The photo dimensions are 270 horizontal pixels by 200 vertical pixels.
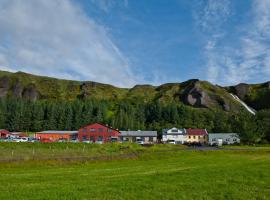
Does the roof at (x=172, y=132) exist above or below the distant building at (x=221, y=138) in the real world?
above

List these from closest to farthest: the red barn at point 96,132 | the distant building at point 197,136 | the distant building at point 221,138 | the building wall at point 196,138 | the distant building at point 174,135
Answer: the red barn at point 96,132 < the distant building at point 221,138 < the distant building at point 174,135 < the building wall at point 196,138 < the distant building at point 197,136

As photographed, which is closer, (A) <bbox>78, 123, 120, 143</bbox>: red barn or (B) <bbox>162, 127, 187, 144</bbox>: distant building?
(A) <bbox>78, 123, 120, 143</bbox>: red barn

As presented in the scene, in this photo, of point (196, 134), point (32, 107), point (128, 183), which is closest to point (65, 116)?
point (32, 107)

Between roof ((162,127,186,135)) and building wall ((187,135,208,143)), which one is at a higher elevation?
roof ((162,127,186,135))

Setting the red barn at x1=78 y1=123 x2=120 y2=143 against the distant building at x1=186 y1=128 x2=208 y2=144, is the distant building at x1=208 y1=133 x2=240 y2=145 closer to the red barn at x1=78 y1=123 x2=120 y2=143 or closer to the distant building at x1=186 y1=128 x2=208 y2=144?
the distant building at x1=186 y1=128 x2=208 y2=144

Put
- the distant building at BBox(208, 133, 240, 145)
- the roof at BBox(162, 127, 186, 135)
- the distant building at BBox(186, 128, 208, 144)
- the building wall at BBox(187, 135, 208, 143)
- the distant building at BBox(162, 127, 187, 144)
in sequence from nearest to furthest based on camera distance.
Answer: the distant building at BBox(208, 133, 240, 145), the distant building at BBox(162, 127, 187, 144), the roof at BBox(162, 127, 186, 135), the building wall at BBox(187, 135, 208, 143), the distant building at BBox(186, 128, 208, 144)

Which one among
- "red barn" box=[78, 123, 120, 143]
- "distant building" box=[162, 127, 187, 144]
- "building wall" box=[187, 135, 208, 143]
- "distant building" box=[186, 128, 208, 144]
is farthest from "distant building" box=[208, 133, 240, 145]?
"red barn" box=[78, 123, 120, 143]

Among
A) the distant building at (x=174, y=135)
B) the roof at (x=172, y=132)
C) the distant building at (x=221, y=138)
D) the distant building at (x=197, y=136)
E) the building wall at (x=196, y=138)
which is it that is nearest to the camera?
the distant building at (x=221, y=138)

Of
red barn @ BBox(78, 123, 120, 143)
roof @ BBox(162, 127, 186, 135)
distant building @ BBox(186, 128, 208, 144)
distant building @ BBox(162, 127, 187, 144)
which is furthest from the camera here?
distant building @ BBox(186, 128, 208, 144)

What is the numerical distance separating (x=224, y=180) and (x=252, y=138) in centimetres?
10808

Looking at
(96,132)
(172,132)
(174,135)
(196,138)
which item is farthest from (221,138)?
(96,132)

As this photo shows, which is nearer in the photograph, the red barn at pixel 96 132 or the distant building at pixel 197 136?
the red barn at pixel 96 132

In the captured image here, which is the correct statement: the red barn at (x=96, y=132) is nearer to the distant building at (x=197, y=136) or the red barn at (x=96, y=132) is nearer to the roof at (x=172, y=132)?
the roof at (x=172, y=132)

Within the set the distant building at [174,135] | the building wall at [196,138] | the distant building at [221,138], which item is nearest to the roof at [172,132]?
the distant building at [174,135]
